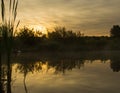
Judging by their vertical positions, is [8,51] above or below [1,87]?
above

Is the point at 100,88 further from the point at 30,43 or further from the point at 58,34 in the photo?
the point at 58,34

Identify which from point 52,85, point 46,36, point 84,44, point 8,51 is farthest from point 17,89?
point 46,36

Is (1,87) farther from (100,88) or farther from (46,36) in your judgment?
(46,36)

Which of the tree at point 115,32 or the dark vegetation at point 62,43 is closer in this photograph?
the dark vegetation at point 62,43

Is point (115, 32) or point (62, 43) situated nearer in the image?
point (62, 43)

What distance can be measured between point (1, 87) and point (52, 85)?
197cm

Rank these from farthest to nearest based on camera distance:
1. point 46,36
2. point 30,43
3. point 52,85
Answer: point 46,36
point 30,43
point 52,85

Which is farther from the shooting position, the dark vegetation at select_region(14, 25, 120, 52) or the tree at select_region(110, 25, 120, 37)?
the tree at select_region(110, 25, 120, 37)

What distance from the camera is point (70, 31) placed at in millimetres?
31312

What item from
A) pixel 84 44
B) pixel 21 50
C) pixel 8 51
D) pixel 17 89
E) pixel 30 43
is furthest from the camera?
pixel 84 44

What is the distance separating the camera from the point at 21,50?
77.1 feet

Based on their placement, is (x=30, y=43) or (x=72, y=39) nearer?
(x=30, y=43)

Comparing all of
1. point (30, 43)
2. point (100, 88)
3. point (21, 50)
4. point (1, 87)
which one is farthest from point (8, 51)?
point (30, 43)

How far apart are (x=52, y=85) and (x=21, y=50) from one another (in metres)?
17.6
